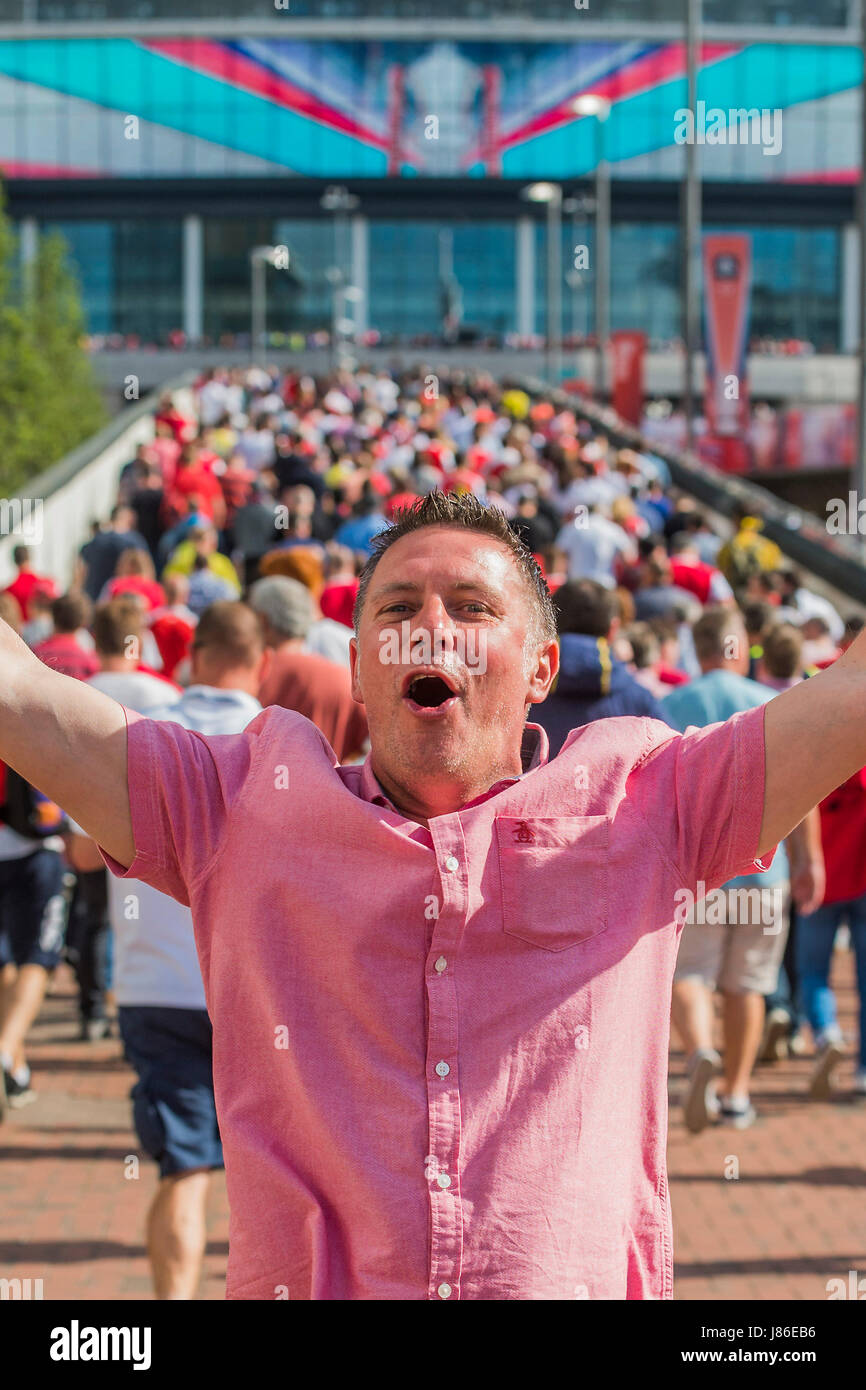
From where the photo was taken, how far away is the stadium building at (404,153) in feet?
231

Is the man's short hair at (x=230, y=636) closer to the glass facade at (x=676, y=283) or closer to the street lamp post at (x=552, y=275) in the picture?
the street lamp post at (x=552, y=275)

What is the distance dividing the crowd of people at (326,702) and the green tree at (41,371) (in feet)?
99.9

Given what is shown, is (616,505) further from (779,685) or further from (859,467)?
(779,685)

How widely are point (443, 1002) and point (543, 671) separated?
50 cm

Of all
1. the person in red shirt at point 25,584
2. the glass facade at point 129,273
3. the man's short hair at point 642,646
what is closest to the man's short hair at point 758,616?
the man's short hair at point 642,646

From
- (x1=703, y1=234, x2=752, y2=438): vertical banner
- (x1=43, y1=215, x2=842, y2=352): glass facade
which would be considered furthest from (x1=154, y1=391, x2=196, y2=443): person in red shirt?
(x1=43, y1=215, x2=842, y2=352): glass facade

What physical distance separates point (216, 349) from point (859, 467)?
50598 mm

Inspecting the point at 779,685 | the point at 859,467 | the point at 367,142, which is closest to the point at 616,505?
the point at 859,467

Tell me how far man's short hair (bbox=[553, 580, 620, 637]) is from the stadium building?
64.2 metres

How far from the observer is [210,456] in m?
17.0

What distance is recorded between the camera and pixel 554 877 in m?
2.03

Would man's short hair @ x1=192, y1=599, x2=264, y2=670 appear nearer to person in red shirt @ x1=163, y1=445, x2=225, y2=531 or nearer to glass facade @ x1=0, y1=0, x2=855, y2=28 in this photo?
person in red shirt @ x1=163, y1=445, x2=225, y2=531

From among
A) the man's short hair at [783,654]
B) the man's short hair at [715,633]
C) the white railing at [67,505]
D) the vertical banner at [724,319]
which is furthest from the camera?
the vertical banner at [724,319]

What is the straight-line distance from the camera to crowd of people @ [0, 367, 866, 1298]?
491cm
